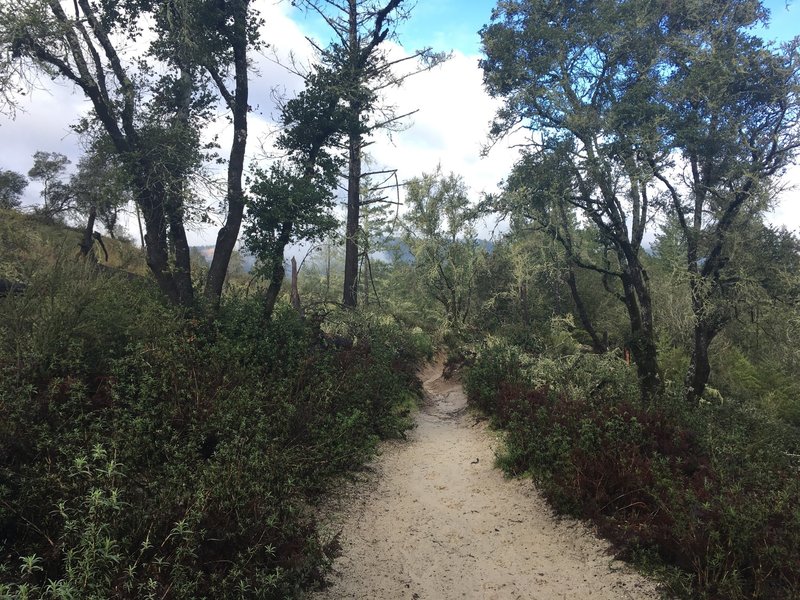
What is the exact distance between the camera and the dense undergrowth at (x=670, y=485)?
11.3 ft

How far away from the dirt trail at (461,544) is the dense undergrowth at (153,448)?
0.47m

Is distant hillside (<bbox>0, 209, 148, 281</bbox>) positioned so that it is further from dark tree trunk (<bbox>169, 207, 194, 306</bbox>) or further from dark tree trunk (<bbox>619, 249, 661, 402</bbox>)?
dark tree trunk (<bbox>619, 249, 661, 402</bbox>)

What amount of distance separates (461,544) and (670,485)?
2.10m

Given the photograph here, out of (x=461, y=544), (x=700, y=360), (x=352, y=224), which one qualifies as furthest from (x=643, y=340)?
(x=352, y=224)

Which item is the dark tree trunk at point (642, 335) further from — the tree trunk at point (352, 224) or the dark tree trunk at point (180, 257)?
Answer: the dark tree trunk at point (180, 257)

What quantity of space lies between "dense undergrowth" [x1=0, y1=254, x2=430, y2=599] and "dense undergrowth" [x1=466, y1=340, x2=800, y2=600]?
260cm

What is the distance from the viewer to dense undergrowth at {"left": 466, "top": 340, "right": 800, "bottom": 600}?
345cm

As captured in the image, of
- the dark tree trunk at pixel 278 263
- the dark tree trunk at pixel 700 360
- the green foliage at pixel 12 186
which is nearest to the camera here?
the dark tree trunk at pixel 278 263

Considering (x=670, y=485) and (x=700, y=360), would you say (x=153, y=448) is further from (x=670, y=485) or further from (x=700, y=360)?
(x=700, y=360)

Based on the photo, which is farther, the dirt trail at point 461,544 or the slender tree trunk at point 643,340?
the slender tree trunk at point 643,340

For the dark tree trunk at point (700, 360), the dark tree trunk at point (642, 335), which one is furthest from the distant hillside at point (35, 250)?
the dark tree trunk at point (700, 360)

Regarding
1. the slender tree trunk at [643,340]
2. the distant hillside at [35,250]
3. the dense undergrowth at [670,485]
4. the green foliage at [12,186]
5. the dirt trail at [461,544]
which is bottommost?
the dirt trail at [461,544]

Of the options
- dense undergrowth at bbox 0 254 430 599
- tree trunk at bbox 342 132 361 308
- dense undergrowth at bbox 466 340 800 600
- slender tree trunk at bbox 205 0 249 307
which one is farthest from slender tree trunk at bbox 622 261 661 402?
slender tree trunk at bbox 205 0 249 307

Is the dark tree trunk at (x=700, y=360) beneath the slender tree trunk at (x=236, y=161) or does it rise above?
beneath
